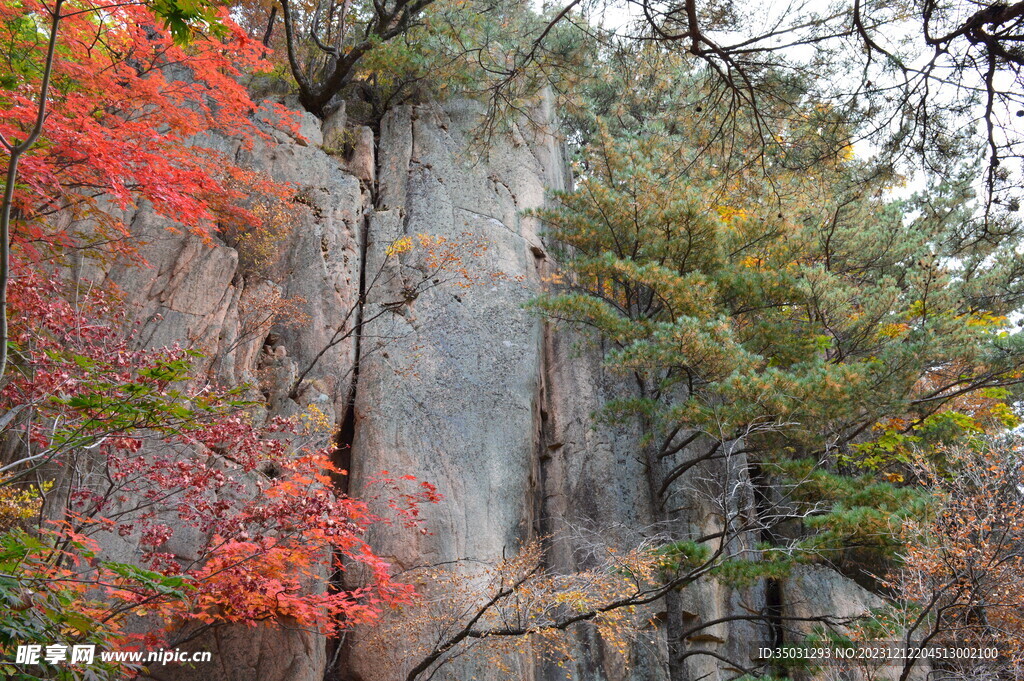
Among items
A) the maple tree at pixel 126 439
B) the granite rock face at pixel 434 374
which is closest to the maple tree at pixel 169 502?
the maple tree at pixel 126 439

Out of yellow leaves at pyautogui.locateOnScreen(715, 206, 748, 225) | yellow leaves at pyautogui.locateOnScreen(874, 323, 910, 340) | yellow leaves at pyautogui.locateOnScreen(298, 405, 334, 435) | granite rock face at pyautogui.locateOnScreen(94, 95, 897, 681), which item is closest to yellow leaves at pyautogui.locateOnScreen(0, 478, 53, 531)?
granite rock face at pyautogui.locateOnScreen(94, 95, 897, 681)

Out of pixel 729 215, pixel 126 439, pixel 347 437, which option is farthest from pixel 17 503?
pixel 729 215

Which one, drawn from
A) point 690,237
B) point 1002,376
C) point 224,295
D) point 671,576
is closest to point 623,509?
point 671,576

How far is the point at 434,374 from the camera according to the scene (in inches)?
384

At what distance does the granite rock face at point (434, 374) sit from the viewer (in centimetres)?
848

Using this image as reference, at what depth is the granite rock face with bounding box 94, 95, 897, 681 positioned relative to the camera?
27.8ft

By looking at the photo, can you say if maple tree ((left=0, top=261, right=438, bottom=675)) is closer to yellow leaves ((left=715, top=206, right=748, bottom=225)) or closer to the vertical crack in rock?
the vertical crack in rock

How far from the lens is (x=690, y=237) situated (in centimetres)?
950

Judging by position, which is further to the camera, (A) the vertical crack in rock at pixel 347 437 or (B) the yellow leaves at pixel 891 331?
(B) the yellow leaves at pixel 891 331

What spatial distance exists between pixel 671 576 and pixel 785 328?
3485 millimetres

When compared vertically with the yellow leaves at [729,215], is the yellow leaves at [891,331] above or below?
below

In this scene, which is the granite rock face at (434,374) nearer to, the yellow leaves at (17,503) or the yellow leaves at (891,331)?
the yellow leaves at (17,503)

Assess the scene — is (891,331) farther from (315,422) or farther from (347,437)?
(315,422)

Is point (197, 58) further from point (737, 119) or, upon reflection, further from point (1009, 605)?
point (1009, 605)
